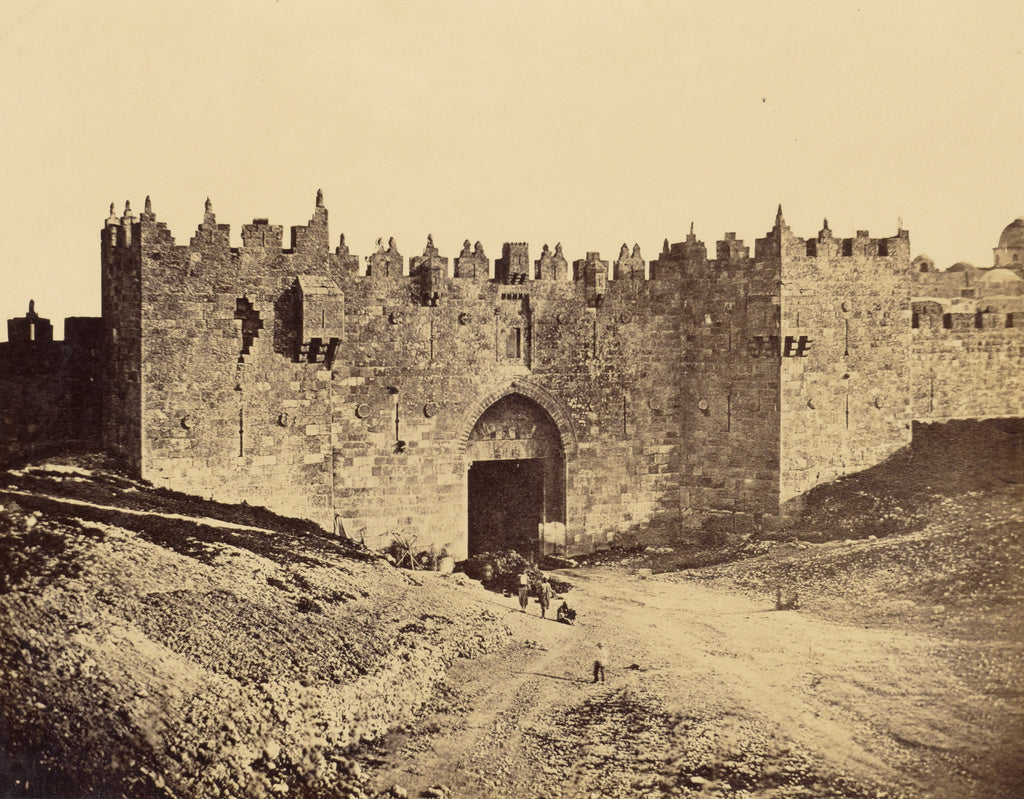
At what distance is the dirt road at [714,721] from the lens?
13.5 meters

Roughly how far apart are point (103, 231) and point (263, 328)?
158 inches

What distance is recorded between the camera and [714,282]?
26.9 metres

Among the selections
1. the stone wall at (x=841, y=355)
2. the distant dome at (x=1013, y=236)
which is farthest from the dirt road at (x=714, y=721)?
the distant dome at (x=1013, y=236)

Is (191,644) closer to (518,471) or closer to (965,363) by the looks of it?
(518,471)

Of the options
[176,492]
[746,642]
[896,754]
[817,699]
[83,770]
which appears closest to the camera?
[83,770]

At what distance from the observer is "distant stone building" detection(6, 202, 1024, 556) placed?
71.4ft

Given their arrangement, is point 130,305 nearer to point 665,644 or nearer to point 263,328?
point 263,328

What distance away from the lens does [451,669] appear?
56.2 ft

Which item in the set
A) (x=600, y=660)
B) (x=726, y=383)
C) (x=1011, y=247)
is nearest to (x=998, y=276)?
(x=1011, y=247)

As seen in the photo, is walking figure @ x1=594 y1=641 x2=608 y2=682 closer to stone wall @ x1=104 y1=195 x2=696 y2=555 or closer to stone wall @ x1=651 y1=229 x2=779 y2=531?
stone wall @ x1=104 y1=195 x2=696 y2=555

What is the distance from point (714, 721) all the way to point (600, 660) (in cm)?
257

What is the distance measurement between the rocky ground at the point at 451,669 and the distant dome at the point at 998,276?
95.7 ft

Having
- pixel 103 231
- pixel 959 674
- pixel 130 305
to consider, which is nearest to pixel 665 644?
pixel 959 674

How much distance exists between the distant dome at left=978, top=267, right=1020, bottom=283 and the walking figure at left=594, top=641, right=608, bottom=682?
36.5 metres
